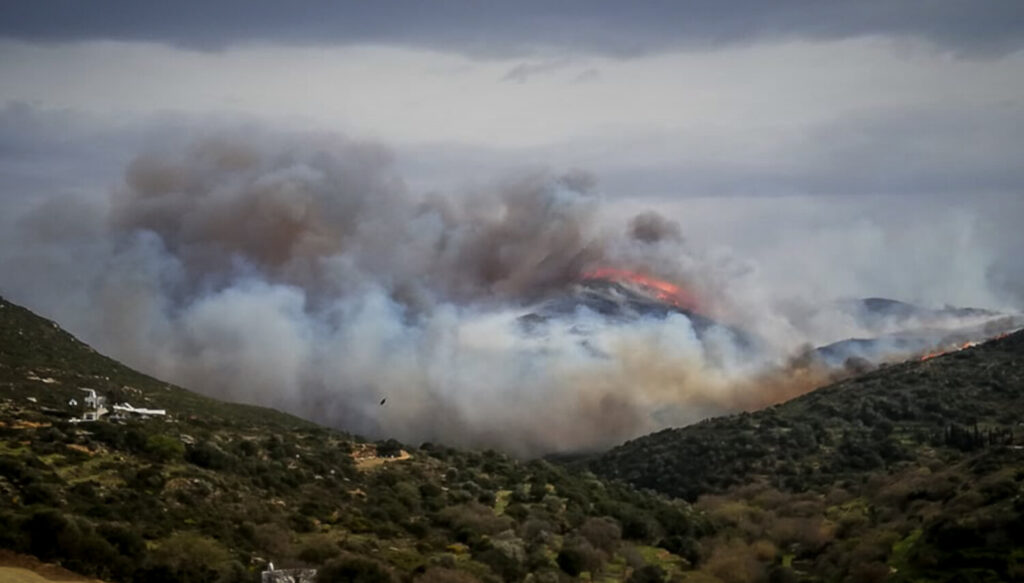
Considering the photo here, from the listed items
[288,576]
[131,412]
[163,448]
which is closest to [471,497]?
[163,448]

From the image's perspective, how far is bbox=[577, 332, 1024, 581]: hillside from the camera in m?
70.6

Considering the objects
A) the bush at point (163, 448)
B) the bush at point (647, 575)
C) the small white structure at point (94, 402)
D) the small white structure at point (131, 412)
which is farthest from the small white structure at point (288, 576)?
the small white structure at point (131, 412)

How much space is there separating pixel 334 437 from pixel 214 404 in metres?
22.4

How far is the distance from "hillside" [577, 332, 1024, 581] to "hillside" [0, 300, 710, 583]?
8.42m

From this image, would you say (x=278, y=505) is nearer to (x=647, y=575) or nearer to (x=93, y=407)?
(x=647, y=575)

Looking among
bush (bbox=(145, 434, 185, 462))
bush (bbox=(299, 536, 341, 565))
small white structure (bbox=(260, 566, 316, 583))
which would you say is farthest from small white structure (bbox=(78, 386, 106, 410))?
small white structure (bbox=(260, 566, 316, 583))

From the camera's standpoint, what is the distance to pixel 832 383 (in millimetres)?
166875

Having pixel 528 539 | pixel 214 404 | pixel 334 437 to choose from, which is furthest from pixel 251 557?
pixel 214 404

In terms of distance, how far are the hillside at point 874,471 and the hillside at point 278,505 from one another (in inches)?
331

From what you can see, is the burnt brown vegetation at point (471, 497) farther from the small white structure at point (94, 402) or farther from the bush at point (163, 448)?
the small white structure at point (94, 402)

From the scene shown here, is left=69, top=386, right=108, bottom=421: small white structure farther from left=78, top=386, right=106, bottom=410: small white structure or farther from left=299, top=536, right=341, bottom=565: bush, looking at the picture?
left=299, top=536, right=341, bottom=565: bush

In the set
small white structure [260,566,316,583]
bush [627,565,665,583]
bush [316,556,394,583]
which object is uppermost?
bush [627,565,665,583]

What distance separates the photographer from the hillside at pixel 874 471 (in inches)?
2778

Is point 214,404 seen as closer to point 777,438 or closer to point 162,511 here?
point 777,438
